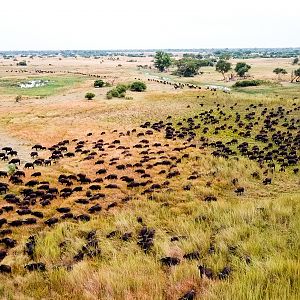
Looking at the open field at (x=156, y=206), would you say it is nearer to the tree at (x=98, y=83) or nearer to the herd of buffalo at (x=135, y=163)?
the herd of buffalo at (x=135, y=163)

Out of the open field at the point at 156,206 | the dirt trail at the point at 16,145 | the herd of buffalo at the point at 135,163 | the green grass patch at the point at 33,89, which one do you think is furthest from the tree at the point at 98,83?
the dirt trail at the point at 16,145

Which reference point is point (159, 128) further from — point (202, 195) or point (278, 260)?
point (278, 260)

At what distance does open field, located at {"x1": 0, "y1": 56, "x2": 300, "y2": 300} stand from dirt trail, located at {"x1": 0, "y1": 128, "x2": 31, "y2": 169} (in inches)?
5.8

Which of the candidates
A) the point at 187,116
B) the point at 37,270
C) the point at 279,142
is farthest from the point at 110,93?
the point at 37,270

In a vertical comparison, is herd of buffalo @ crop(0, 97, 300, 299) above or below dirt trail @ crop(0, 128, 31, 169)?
above

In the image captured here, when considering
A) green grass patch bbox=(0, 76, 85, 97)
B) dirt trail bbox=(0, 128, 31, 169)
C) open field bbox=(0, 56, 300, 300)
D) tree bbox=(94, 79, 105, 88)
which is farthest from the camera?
tree bbox=(94, 79, 105, 88)

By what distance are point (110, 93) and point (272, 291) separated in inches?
2491

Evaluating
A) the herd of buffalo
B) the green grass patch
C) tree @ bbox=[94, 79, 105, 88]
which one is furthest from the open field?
tree @ bbox=[94, 79, 105, 88]

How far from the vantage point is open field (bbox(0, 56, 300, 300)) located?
834 centimetres

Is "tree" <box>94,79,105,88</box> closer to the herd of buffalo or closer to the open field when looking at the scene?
the open field

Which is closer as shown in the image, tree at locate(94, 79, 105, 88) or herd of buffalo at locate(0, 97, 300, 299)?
herd of buffalo at locate(0, 97, 300, 299)

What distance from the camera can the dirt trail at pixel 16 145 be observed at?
3183 centimetres

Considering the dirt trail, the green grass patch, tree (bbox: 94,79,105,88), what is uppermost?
tree (bbox: 94,79,105,88)

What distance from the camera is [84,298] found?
7.92 m
